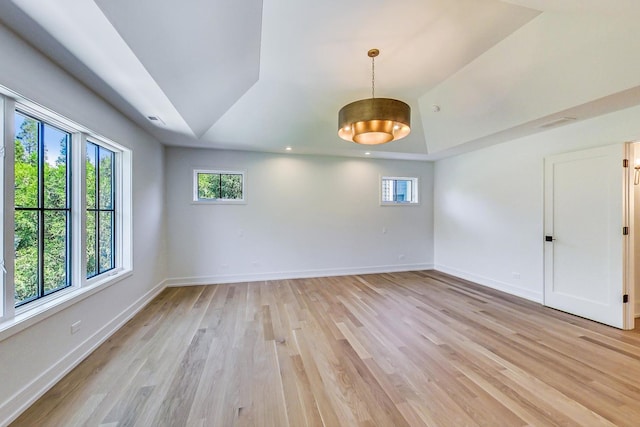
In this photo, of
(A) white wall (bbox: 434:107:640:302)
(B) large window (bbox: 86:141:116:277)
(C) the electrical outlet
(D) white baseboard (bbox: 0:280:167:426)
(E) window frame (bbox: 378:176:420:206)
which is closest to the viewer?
(D) white baseboard (bbox: 0:280:167:426)

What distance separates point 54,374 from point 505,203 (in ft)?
20.1

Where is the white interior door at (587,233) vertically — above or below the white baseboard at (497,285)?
above

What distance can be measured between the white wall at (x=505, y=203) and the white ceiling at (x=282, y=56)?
0.35 meters

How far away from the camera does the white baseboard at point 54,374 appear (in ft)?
5.65

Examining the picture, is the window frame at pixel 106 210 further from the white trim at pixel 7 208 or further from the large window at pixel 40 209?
the white trim at pixel 7 208

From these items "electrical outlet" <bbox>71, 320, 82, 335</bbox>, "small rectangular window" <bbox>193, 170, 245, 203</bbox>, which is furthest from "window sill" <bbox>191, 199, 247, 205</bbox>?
"electrical outlet" <bbox>71, 320, 82, 335</bbox>

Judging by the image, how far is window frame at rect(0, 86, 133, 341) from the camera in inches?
69.7

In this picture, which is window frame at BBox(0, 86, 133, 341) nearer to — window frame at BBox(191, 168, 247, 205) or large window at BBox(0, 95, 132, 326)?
large window at BBox(0, 95, 132, 326)

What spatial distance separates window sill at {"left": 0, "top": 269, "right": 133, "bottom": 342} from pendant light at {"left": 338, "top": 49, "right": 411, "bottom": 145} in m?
3.04

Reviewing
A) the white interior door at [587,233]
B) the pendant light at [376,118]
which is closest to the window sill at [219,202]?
the pendant light at [376,118]

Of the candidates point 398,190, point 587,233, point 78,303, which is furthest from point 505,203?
point 78,303

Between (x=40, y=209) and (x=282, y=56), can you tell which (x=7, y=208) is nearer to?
(x=40, y=209)

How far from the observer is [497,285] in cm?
468

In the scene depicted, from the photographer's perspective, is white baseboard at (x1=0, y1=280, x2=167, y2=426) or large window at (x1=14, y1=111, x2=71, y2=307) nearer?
white baseboard at (x1=0, y1=280, x2=167, y2=426)
